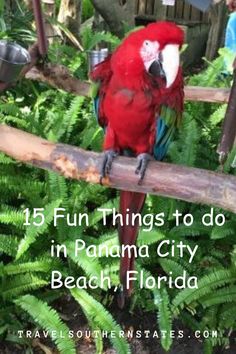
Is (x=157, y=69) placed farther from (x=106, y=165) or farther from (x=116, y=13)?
(x=116, y=13)

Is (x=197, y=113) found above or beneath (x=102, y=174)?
beneath

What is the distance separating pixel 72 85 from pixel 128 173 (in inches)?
39.6

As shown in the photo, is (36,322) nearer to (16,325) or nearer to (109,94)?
(16,325)

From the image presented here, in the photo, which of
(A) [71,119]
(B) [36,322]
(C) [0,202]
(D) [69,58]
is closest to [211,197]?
(B) [36,322]

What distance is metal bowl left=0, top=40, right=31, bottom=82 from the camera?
194cm

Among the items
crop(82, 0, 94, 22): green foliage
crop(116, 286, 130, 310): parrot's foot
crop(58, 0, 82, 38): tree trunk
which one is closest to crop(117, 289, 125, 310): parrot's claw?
crop(116, 286, 130, 310): parrot's foot

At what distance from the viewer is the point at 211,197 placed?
4.46ft

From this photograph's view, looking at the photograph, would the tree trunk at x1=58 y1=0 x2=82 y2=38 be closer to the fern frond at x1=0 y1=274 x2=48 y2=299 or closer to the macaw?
the fern frond at x1=0 y1=274 x2=48 y2=299

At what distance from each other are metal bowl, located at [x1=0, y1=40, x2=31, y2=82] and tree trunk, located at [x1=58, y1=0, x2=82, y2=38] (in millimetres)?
2050

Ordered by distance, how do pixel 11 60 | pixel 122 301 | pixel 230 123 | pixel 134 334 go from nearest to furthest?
pixel 230 123 → pixel 11 60 → pixel 122 301 → pixel 134 334

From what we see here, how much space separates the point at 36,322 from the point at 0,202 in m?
0.58

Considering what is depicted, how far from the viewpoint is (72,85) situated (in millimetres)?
2352

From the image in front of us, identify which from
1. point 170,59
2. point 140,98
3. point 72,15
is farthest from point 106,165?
point 72,15

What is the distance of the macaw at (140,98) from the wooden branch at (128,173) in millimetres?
27
